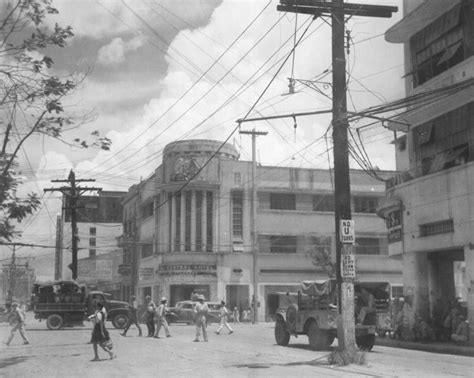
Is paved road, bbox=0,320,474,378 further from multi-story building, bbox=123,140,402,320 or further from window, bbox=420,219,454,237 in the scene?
multi-story building, bbox=123,140,402,320

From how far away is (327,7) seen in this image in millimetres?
15891

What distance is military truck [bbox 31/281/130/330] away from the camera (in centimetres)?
3269

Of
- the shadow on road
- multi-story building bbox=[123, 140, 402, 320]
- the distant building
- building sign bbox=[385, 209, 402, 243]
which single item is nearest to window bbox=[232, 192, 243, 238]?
multi-story building bbox=[123, 140, 402, 320]

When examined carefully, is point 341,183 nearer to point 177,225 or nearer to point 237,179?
point 177,225

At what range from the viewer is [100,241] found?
354ft

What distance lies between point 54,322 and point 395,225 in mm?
18203

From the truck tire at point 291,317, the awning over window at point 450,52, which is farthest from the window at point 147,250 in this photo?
the awning over window at point 450,52

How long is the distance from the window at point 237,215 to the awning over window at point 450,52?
29.2 meters

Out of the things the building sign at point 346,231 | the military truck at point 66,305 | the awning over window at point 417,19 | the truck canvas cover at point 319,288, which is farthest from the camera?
the military truck at point 66,305

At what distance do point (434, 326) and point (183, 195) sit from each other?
2990 centimetres

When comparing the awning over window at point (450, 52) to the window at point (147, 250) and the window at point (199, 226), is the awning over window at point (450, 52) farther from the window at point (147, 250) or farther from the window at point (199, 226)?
the window at point (147, 250)

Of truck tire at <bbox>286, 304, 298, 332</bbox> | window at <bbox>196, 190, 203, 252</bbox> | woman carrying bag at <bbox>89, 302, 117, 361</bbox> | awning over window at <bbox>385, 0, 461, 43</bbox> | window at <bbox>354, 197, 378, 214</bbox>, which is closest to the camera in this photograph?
woman carrying bag at <bbox>89, 302, 117, 361</bbox>

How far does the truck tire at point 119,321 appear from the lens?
106 feet

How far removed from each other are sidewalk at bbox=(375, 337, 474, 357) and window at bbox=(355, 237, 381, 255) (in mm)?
29974
